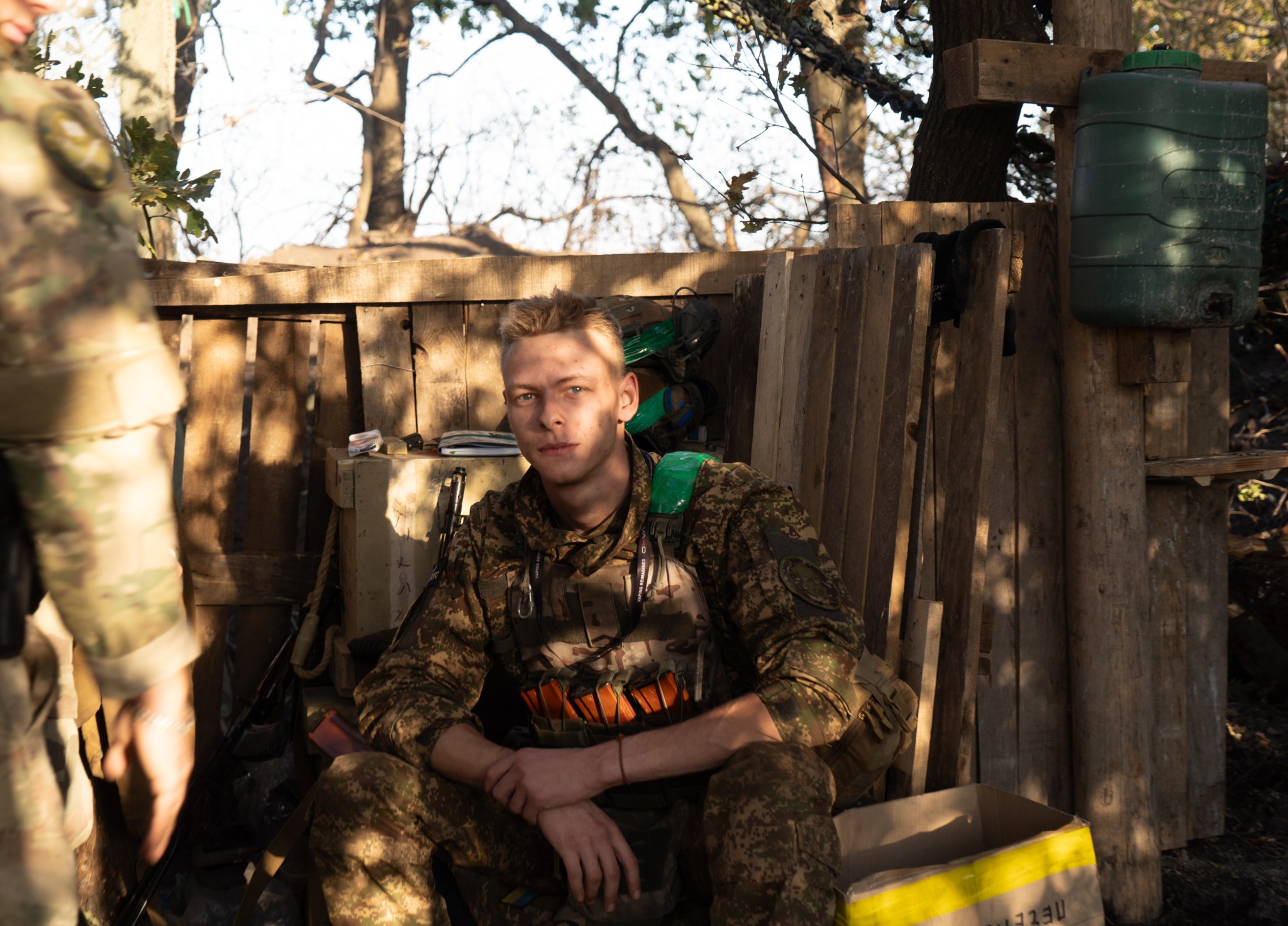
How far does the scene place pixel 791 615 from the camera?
8.61 ft

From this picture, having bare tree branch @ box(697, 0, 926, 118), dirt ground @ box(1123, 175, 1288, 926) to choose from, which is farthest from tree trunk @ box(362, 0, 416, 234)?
dirt ground @ box(1123, 175, 1288, 926)

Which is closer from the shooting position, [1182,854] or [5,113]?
[5,113]

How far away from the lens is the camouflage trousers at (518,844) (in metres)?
2.24

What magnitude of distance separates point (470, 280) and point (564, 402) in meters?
1.88

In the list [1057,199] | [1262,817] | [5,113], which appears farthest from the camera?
[1262,817]

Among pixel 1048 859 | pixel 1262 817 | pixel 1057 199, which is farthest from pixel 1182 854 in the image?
pixel 1057 199

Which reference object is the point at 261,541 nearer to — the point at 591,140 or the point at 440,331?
the point at 440,331

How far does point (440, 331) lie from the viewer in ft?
14.8

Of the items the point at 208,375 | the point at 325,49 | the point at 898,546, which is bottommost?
the point at 898,546

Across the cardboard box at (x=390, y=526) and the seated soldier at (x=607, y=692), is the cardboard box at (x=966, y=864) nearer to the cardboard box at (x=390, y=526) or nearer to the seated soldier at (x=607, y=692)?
the seated soldier at (x=607, y=692)

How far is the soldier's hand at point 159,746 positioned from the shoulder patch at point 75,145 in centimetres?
70

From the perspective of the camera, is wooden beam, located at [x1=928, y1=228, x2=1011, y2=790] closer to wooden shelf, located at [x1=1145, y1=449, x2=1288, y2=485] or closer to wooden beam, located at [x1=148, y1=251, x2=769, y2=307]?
wooden shelf, located at [x1=1145, y1=449, x2=1288, y2=485]

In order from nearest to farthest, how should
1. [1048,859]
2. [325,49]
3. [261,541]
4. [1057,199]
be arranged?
[1048,859] < [1057,199] < [261,541] < [325,49]

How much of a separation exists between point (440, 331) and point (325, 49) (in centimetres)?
1183
